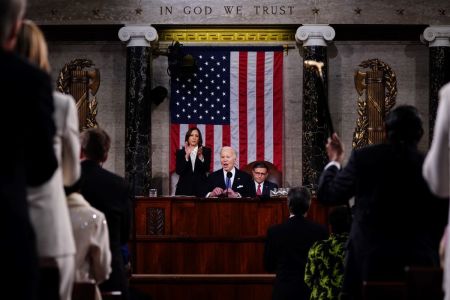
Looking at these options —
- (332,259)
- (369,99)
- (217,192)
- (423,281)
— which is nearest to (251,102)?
(369,99)

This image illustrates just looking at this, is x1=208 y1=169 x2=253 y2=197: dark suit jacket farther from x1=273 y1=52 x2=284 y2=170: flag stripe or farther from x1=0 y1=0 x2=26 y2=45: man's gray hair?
x1=0 y1=0 x2=26 y2=45: man's gray hair

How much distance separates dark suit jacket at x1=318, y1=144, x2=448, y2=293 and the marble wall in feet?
33.0

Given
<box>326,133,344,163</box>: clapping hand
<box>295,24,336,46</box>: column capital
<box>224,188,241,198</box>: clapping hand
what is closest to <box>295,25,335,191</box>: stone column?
<box>295,24,336,46</box>: column capital

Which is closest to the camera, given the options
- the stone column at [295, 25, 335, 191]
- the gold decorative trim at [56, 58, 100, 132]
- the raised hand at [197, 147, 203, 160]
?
the raised hand at [197, 147, 203, 160]

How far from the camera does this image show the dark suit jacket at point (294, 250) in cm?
754

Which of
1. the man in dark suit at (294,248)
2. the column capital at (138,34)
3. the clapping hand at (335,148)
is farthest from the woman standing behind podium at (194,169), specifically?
the clapping hand at (335,148)

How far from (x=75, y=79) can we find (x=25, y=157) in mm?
12462

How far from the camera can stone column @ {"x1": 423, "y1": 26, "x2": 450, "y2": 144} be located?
14812mm

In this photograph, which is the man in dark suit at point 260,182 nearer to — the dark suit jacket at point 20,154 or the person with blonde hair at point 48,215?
the person with blonde hair at point 48,215

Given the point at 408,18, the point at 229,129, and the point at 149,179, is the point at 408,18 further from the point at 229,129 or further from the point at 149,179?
the point at 149,179

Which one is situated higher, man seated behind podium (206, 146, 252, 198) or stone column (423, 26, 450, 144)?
stone column (423, 26, 450, 144)

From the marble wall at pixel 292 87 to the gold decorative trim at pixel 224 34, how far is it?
0.28 meters

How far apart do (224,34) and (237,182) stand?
3.34m

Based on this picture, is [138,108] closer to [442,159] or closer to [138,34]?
[138,34]
